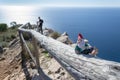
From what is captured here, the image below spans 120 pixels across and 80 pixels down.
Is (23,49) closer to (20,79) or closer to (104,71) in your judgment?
(20,79)

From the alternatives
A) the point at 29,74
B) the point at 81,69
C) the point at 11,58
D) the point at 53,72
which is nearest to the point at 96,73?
the point at 81,69

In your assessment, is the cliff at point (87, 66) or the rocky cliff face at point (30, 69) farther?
the rocky cliff face at point (30, 69)

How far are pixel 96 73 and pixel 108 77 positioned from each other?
0.58ft

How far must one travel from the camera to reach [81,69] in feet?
7.79

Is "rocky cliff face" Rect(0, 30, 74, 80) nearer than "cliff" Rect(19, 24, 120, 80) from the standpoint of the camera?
No

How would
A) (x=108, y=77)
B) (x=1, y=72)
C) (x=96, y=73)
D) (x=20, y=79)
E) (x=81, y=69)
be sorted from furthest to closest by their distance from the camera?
(x=1, y=72)
(x=20, y=79)
(x=81, y=69)
(x=96, y=73)
(x=108, y=77)

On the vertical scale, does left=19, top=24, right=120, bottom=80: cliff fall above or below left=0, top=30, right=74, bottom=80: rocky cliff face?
above

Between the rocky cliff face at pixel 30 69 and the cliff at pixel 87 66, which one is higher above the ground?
the cliff at pixel 87 66

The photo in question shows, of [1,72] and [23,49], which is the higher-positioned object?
[23,49]

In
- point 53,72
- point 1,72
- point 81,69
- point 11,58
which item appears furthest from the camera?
point 11,58

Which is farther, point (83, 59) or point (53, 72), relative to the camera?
point (53, 72)

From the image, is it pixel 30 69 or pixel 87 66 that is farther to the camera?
pixel 30 69

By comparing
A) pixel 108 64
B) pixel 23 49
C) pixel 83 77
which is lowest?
pixel 23 49

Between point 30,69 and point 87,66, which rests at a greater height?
point 87,66
